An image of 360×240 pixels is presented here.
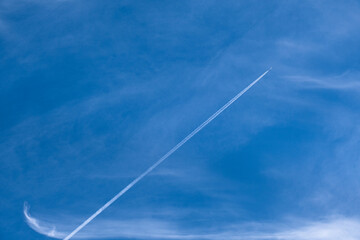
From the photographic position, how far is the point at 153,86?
7.63 m

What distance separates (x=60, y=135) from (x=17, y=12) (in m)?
2.80

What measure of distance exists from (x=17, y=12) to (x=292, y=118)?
248 inches

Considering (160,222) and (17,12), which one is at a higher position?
(17,12)

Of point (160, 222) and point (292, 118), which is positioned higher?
point (292, 118)

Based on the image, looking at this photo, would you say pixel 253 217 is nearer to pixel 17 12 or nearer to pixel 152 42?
pixel 152 42

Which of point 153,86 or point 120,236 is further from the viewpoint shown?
point 153,86

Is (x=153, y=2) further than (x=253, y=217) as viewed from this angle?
Yes

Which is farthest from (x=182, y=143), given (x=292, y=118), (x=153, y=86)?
(x=292, y=118)

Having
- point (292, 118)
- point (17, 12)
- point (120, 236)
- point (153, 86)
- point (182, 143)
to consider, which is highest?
point (17, 12)

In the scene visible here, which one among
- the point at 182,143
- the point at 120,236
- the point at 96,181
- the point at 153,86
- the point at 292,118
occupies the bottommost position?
the point at 120,236

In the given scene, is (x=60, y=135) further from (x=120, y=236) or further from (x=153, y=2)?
(x=153, y=2)

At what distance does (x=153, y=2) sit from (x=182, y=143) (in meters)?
3.19

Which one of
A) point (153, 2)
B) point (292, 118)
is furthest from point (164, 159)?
point (153, 2)

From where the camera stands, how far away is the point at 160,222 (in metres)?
7.24
